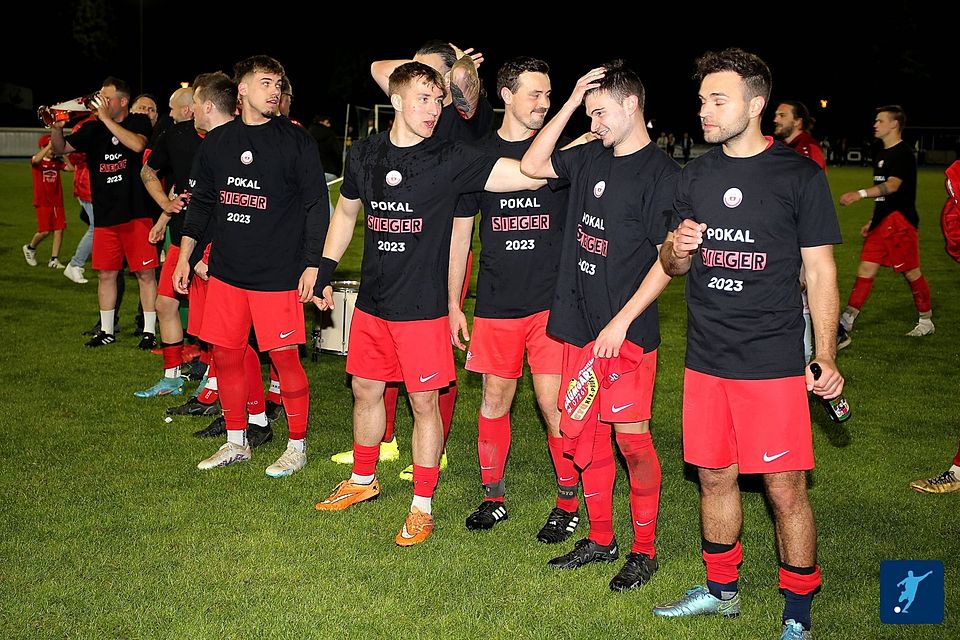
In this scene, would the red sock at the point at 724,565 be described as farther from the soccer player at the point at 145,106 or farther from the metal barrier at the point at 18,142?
the metal barrier at the point at 18,142

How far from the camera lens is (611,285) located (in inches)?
173

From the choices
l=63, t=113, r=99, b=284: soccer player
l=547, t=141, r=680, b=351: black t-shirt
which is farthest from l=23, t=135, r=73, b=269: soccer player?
l=547, t=141, r=680, b=351: black t-shirt

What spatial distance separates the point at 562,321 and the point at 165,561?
221cm

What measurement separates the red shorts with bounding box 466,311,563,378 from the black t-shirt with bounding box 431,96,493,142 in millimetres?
1026

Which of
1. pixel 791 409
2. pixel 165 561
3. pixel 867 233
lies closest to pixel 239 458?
pixel 165 561

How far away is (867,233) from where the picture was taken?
10.5 metres

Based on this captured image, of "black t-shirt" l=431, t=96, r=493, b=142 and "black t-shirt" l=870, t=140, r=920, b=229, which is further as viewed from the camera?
"black t-shirt" l=870, t=140, r=920, b=229

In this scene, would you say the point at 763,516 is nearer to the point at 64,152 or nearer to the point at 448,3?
the point at 64,152

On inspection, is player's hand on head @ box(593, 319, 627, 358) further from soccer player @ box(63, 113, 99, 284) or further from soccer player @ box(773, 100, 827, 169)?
soccer player @ box(63, 113, 99, 284)

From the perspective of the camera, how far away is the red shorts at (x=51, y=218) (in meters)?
14.2

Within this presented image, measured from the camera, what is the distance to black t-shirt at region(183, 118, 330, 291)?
19.0 ft

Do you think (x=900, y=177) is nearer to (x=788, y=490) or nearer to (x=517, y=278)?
(x=517, y=278)

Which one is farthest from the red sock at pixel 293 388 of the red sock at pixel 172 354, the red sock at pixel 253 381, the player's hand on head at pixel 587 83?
the player's hand on head at pixel 587 83

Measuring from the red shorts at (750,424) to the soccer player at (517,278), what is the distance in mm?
1072
